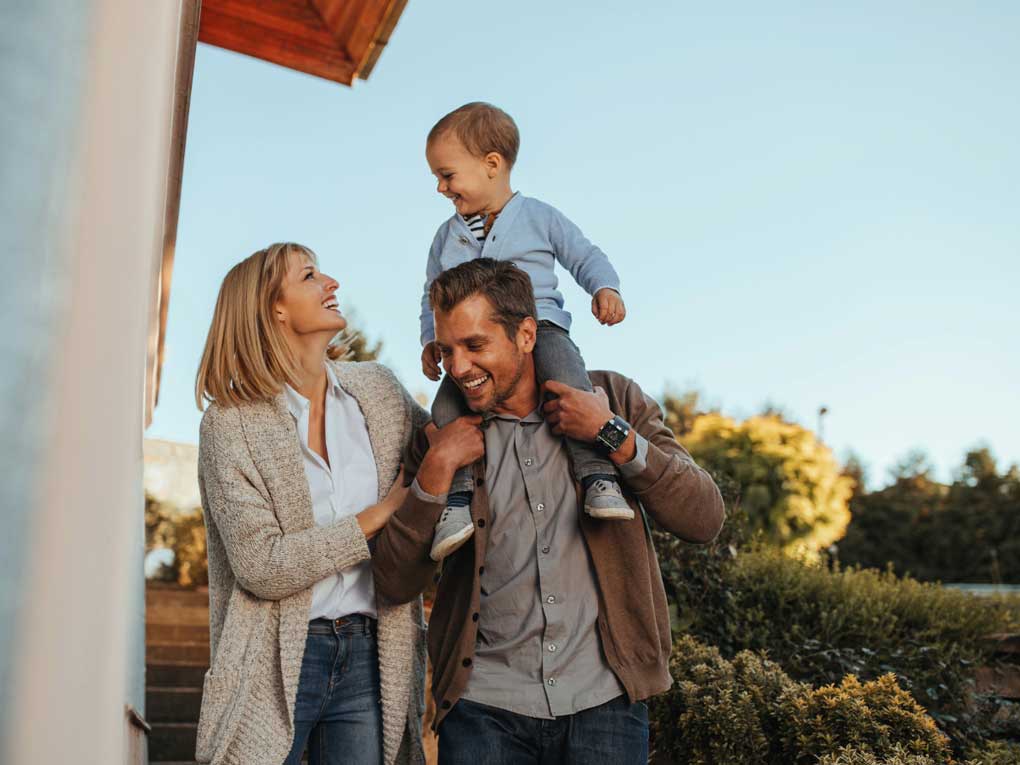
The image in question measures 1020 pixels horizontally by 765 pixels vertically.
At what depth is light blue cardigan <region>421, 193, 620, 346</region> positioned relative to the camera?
8.73ft

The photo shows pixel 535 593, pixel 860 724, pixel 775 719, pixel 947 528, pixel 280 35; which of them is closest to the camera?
pixel 535 593

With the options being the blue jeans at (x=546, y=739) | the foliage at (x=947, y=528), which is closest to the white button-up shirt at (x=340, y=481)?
the blue jeans at (x=546, y=739)

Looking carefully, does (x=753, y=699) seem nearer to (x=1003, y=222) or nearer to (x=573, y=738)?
(x=573, y=738)

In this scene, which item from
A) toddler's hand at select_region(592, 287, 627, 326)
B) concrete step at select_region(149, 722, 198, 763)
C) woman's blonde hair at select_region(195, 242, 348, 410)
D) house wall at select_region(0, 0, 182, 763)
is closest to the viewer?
house wall at select_region(0, 0, 182, 763)

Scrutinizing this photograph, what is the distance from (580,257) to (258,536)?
1144mm

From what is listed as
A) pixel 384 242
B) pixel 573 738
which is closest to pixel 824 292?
pixel 384 242

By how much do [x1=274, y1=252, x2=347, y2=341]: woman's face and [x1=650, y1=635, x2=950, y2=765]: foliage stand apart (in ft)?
5.99

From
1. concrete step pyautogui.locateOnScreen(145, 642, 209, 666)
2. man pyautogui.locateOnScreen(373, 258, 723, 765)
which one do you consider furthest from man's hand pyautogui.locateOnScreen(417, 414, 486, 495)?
concrete step pyautogui.locateOnScreen(145, 642, 209, 666)

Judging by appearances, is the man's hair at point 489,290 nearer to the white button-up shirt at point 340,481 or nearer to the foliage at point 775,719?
the white button-up shirt at point 340,481

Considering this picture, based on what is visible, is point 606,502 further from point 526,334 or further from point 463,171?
point 463,171

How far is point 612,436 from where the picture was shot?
223cm

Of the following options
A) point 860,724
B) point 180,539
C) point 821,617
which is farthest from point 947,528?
point 860,724

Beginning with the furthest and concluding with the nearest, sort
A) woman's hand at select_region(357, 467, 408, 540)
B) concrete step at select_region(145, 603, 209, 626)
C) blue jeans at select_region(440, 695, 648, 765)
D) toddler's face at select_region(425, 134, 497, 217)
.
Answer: concrete step at select_region(145, 603, 209, 626) < toddler's face at select_region(425, 134, 497, 217) < woman's hand at select_region(357, 467, 408, 540) < blue jeans at select_region(440, 695, 648, 765)

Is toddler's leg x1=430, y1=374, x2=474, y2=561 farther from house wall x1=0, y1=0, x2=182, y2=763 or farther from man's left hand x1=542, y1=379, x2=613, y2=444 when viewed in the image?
house wall x1=0, y1=0, x2=182, y2=763
